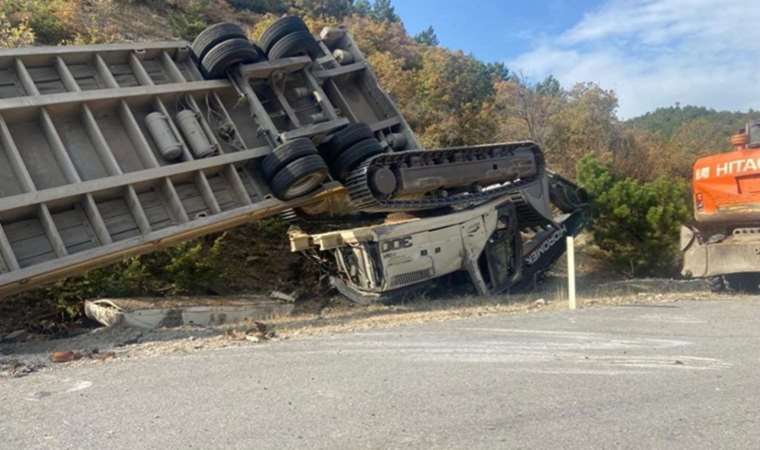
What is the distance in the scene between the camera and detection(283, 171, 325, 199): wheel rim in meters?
8.66

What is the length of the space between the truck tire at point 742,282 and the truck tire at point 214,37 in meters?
7.84

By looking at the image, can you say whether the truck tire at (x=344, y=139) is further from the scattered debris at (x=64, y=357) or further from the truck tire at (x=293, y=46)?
the scattered debris at (x=64, y=357)

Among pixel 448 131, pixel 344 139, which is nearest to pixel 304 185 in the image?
pixel 344 139

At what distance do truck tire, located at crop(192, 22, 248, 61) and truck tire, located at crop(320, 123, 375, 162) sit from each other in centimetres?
188

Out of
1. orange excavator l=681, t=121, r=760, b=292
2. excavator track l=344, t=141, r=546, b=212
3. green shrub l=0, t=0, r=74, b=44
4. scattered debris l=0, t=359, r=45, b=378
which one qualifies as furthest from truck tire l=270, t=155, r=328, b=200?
green shrub l=0, t=0, r=74, b=44

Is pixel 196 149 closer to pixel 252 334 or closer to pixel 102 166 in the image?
pixel 102 166

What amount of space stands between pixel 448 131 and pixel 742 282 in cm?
1050

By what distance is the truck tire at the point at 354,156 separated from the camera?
9.27 m

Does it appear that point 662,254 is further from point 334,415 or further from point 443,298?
point 334,415

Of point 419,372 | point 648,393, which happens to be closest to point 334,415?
point 419,372

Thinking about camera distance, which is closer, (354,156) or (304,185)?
(304,185)

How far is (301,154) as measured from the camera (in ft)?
28.3

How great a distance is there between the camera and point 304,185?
8867 millimetres

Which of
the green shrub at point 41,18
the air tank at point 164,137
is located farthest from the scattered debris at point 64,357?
the green shrub at point 41,18
